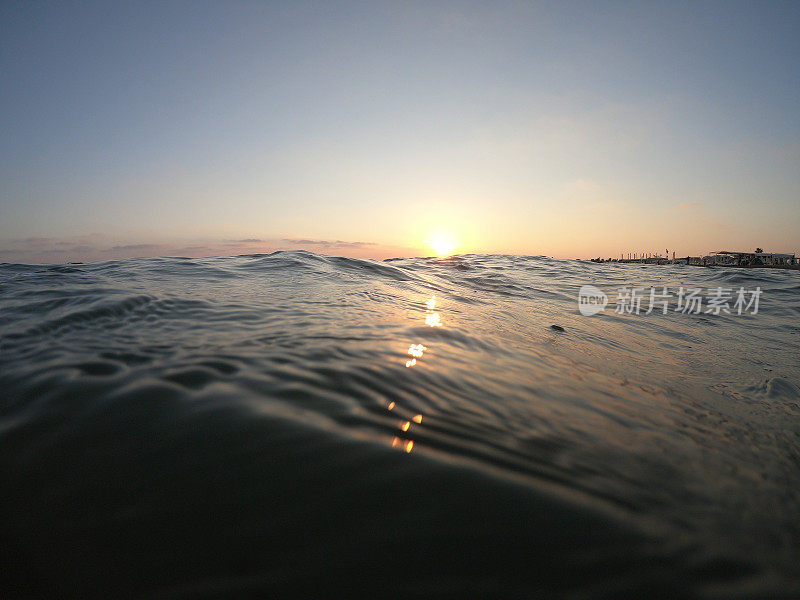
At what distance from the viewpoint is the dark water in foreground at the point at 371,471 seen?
1.02m

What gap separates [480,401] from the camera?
2092 millimetres

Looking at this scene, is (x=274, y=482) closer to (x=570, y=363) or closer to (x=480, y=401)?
(x=480, y=401)

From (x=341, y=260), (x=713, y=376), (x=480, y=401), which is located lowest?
(x=713, y=376)

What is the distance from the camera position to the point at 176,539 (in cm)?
108

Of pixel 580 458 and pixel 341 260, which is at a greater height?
pixel 341 260

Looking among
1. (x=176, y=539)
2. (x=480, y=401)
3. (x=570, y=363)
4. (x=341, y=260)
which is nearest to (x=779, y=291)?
(x=570, y=363)

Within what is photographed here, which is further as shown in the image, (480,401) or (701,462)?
(480,401)

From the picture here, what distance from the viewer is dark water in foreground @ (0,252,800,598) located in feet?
3.34

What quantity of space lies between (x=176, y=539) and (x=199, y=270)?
8176 millimetres

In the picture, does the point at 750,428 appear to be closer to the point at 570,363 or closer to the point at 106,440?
the point at 570,363

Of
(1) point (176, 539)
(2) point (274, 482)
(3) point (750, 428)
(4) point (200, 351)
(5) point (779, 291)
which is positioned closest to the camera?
(1) point (176, 539)

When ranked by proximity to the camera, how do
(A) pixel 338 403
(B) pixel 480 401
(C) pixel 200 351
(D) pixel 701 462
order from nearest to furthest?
(D) pixel 701 462 < (A) pixel 338 403 < (B) pixel 480 401 < (C) pixel 200 351

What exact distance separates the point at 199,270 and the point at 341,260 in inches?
183

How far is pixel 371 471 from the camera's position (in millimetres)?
1359
